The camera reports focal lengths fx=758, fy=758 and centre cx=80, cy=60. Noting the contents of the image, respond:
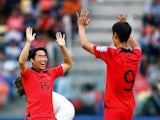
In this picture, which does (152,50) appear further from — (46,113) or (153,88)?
(46,113)

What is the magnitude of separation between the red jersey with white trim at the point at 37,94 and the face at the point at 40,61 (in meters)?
0.10

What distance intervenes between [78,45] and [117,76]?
8.66 metres

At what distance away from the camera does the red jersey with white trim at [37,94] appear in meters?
10.3

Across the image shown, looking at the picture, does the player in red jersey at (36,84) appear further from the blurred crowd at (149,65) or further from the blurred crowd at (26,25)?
the blurred crowd at (26,25)

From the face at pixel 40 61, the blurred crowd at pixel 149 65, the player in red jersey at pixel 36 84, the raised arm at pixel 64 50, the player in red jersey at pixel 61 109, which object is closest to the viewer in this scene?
the player in red jersey at pixel 36 84

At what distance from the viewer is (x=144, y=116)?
16047 millimetres

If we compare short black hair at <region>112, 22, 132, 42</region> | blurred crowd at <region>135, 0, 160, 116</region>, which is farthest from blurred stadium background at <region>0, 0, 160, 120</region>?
short black hair at <region>112, 22, 132, 42</region>

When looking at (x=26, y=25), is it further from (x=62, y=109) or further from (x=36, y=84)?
(x=36, y=84)

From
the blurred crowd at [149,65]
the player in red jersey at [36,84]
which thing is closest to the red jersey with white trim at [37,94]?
the player in red jersey at [36,84]

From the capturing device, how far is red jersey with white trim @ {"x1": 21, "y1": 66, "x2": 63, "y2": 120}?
10344 mm

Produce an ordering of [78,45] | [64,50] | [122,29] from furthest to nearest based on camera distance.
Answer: [78,45]
[64,50]
[122,29]

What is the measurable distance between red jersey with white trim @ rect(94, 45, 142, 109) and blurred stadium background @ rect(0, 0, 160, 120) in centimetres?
565

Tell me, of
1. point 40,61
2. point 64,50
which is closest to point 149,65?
point 64,50

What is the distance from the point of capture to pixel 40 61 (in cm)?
1054
